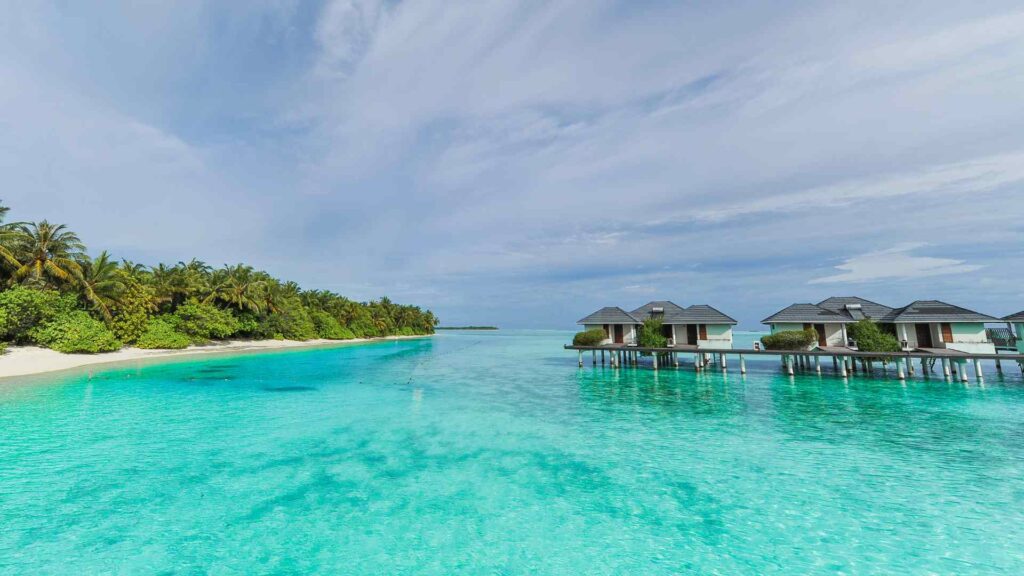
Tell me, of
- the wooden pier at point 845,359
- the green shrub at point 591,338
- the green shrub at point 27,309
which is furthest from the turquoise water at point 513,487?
the green shrub at point 27,309

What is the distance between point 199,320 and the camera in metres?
41.4

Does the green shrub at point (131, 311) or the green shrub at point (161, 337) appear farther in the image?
the green shrub at point (161, 337)

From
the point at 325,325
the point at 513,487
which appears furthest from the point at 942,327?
the point at 325,325

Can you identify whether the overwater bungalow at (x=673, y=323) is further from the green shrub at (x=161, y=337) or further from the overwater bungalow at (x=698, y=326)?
the green shrub at (x=161, y=337)

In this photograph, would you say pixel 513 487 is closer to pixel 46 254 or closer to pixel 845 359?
pixel 845 359

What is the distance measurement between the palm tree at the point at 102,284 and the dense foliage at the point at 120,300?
0.19ft

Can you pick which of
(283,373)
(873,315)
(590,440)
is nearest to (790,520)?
(590,440)

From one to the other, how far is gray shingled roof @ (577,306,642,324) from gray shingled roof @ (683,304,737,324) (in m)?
3.63

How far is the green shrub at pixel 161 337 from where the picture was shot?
121 feet

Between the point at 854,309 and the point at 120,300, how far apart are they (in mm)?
56805

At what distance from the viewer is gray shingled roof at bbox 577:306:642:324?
31128mm

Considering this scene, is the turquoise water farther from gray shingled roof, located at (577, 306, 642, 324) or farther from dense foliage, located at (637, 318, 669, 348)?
gray shingled roof, located at (577, 306, 642, 324)

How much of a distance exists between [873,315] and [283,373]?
39.9 metres

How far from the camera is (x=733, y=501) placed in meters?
7.66
